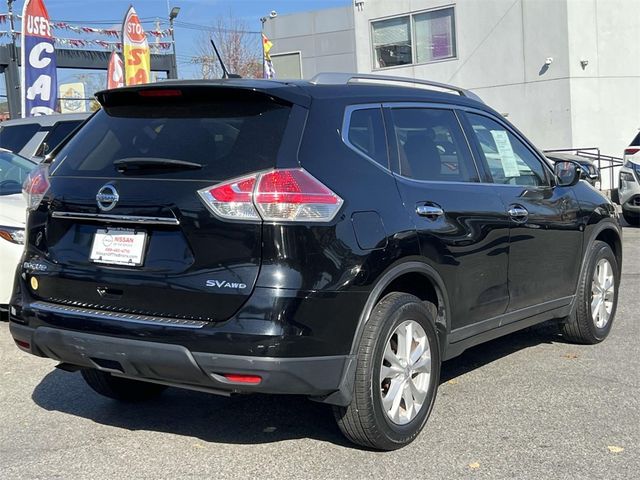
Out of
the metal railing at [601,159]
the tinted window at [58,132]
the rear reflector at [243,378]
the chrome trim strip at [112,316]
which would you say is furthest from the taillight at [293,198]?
the metal railing at [601,159]

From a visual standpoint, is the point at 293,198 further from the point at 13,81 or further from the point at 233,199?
A: the point at 13,81

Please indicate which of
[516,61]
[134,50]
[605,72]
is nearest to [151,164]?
[134,50]

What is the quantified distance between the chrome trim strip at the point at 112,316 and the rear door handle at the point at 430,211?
1.32 m

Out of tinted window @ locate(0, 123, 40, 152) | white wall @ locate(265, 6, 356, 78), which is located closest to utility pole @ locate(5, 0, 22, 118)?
white wall @ locate(265, 6, 356, 78)

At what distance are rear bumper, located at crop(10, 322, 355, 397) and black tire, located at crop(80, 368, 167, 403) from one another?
91 centimetres

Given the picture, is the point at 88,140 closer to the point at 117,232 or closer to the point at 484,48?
the point at 117,232

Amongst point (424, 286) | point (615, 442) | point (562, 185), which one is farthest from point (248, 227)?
point (562, 185)

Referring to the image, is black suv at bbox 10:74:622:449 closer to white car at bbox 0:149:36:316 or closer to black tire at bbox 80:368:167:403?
black tire at bbox 80:368:167:403

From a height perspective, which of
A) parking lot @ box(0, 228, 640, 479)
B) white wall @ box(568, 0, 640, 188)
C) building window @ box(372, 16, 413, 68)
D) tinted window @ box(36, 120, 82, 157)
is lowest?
parking lot @ box(0, 228, 640, 479)

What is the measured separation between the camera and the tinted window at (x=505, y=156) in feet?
17.1

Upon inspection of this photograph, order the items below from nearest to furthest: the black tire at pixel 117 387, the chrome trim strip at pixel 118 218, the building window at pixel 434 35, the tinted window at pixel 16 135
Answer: the chrome trim strip at pixel 118 218 → the black tire at pixel 117 387 → the tinted window at pixel 16 135 → the building window at pixel 434 35

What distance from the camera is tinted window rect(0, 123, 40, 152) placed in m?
11.2

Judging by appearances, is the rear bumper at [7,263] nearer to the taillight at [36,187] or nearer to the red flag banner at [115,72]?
the taillight at [36,187]

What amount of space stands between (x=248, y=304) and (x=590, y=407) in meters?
2.35
